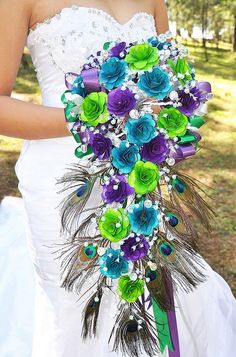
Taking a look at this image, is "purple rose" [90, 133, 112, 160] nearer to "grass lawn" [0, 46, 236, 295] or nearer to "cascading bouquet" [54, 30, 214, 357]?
"cascading bouquet" [54, 30, 214, 357]

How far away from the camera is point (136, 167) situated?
4.81 ft

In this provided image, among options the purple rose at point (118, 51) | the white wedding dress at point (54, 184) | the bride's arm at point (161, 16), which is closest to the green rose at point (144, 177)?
the purple rose at point (118, 51)

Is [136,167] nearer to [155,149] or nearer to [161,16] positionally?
[155,149]

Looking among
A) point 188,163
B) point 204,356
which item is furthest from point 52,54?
point 188,163

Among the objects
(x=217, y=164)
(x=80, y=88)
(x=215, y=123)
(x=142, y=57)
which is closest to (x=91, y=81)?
(x=80, y=88)

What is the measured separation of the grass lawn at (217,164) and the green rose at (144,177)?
425 millimetres

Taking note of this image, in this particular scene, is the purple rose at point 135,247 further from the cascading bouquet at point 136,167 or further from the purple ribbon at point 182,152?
the purple ribbon at point 182,152

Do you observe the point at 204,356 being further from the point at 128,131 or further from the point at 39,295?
the point at 128,131

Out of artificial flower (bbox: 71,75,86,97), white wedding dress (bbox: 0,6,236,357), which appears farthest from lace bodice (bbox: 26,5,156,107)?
artificial flower (bbox: 71,75,86,97)

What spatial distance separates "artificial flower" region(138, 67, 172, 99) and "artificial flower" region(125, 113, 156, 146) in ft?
0.26

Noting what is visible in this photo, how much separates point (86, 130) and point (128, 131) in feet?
0.49

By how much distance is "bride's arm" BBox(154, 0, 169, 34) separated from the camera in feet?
7.92

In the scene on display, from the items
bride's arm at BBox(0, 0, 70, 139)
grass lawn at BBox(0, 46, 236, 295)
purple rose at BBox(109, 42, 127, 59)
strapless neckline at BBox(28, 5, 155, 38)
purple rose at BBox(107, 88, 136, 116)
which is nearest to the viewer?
purple rose at BBox(107, 88, 136, 116)

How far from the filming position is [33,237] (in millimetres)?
2191
